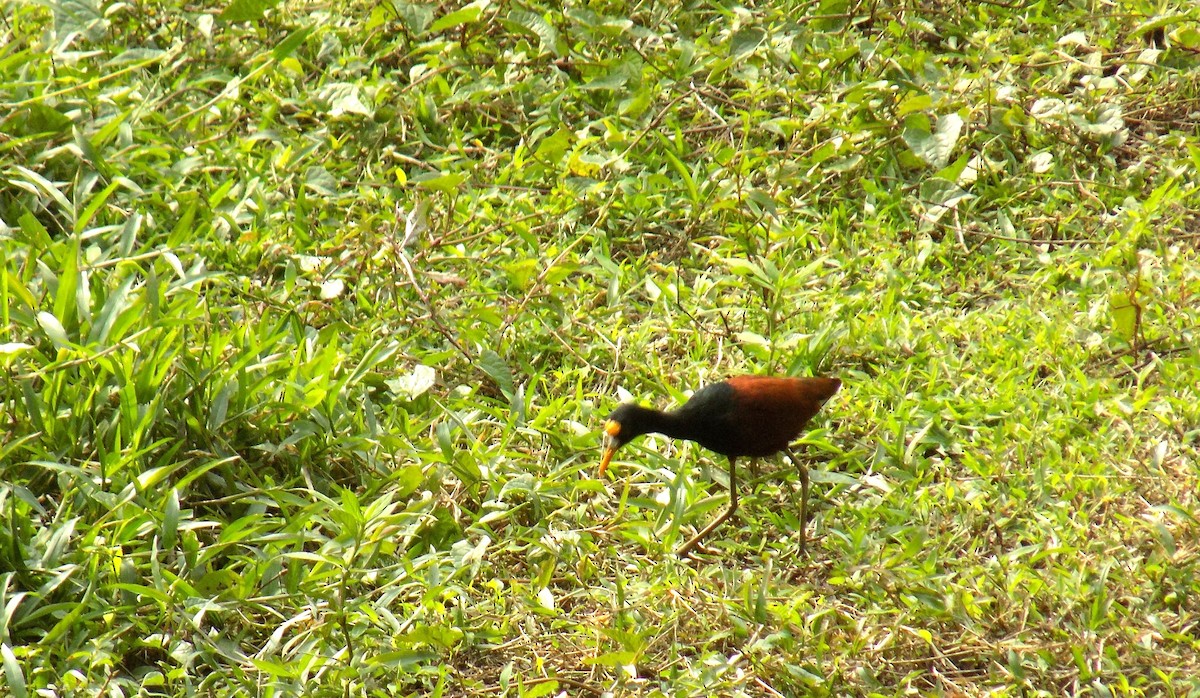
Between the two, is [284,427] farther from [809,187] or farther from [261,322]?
[809,187]

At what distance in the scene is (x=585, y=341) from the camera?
485cm

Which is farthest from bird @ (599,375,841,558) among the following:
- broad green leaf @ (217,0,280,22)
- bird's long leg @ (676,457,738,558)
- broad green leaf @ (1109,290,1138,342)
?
broad green leaf @ (217,0,280,22)

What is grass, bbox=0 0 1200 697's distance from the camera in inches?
139

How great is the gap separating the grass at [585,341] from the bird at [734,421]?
172 mm

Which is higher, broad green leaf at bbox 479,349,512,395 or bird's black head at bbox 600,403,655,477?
bird's black head at bbox 600,403,655,477

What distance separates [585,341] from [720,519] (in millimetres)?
1079

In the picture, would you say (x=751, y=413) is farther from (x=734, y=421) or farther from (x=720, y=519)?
(x=720, y=519)

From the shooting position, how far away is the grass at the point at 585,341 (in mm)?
3531

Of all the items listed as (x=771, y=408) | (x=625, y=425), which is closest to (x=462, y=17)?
(x=625, y=425)

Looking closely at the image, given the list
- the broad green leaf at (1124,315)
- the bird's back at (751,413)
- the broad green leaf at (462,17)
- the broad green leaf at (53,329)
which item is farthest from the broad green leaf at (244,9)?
the broad green leaf at (1124,315)

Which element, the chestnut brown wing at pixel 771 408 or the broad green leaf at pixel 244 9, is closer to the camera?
the chestnut brown wing at pixel 771 408

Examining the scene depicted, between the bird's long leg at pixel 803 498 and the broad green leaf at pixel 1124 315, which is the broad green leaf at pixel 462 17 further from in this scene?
the broad green leaf at pixel 1124 315

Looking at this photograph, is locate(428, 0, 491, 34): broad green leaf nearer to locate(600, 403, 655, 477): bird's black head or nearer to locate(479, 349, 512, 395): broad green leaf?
locate(479, 349, 512, 395): broad green leaf

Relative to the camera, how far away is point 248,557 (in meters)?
3.69
